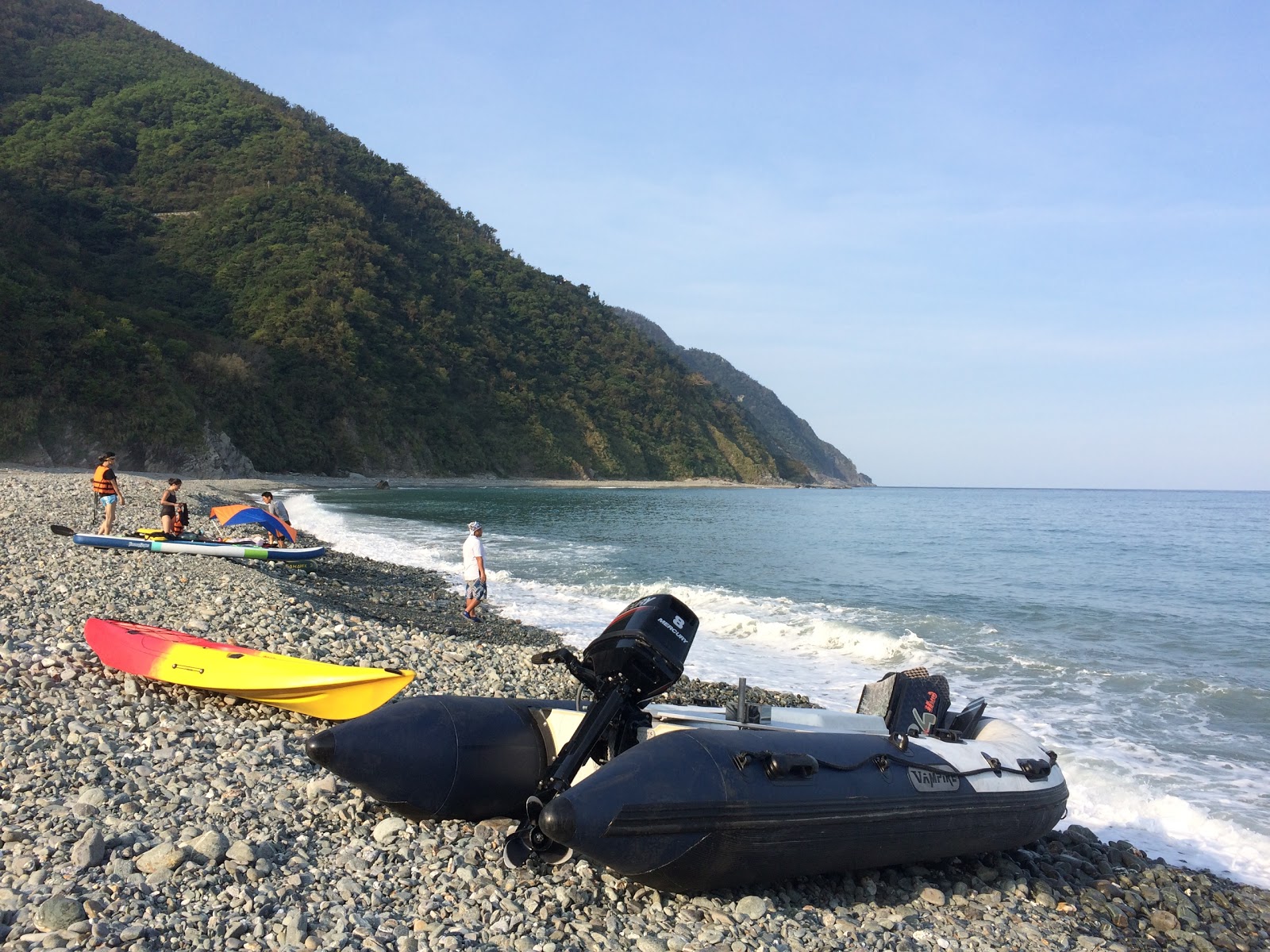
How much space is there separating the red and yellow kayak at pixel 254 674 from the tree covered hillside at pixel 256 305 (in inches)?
1653

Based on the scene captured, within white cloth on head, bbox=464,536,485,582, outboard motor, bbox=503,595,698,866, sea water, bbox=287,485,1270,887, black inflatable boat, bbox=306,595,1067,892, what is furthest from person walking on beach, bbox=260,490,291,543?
outboard motor, bbox=503,595,698,866

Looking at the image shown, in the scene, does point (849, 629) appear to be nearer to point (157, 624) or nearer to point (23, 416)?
point (157, 624)

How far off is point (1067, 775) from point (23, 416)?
46626 millimetres

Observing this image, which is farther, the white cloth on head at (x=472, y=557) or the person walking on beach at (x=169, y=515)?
the person walking on beach at (x=169, y=515)

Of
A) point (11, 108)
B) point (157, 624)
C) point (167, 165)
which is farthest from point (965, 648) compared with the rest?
point (11, 108)

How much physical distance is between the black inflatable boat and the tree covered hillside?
44.8m

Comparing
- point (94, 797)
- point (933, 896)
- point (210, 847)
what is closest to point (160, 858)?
point (210, 847)

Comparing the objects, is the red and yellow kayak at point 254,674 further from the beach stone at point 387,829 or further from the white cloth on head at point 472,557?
the white cloth on head at point 472,557

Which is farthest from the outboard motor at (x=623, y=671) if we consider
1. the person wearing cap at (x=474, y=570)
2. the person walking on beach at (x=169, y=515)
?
the person walking on beach at (x=169, y=515)

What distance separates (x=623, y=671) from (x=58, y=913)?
267cm

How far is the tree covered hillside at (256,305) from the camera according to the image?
47062mm

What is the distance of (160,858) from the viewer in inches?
146

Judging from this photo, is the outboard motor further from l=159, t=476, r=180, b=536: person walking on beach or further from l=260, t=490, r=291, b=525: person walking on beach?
l=260, t=490, r=291, b=525: person walking on beach

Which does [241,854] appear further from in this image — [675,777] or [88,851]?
[675,777]
